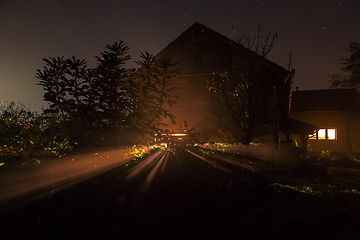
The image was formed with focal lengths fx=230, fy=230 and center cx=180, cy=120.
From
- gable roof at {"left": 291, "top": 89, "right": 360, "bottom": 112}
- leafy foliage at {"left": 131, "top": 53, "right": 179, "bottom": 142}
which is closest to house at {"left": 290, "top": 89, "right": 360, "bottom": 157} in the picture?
gable roof at {"left": 291, "top": 89, "right": 360, "bottom": 112}

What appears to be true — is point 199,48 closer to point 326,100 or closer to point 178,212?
point 178,212

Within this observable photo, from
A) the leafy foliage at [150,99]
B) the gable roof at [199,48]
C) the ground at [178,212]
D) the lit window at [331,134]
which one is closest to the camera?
the ground at [178,212]

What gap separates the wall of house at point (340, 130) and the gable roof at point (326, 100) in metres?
0.71

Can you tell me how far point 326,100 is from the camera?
87.4ft

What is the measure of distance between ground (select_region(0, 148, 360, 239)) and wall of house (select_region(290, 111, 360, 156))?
67.6 feet

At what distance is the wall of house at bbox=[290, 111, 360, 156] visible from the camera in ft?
77.4

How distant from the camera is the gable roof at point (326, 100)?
24653mm

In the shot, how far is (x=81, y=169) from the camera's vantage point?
5.17 meters

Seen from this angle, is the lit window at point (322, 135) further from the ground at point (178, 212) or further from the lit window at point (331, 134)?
the ground at point (178, 212)

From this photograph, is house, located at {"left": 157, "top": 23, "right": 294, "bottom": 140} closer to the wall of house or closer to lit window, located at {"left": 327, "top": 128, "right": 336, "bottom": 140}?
the wall of house

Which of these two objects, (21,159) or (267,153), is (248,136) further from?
(21,159)

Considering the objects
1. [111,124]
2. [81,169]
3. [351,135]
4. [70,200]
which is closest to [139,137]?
[111,124]

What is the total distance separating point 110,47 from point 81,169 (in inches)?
112

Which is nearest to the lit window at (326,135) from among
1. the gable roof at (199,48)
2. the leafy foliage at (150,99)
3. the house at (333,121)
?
the house at (333,121)
